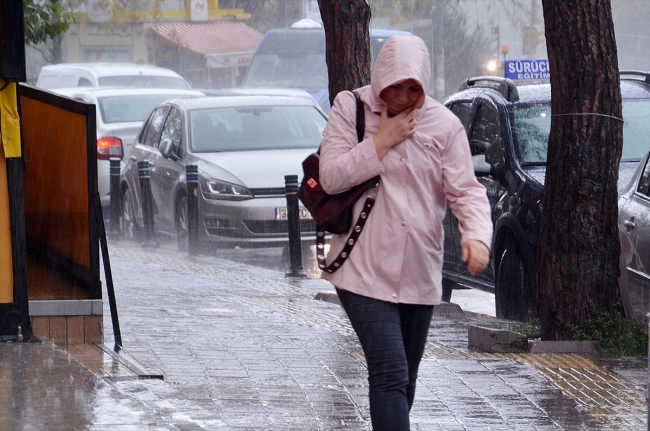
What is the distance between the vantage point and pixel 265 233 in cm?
Answer: 1463

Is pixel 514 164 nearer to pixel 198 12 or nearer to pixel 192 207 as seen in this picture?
pixel 192 207

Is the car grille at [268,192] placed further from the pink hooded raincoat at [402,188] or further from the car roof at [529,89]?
the pink hooded raincoat at [402,188]

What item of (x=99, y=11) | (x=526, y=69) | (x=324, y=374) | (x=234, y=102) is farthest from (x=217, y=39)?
(x=324, y=374)

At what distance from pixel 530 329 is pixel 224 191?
641 centimetres

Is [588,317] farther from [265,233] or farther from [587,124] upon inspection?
[265,233]

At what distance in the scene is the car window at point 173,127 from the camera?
16125mm

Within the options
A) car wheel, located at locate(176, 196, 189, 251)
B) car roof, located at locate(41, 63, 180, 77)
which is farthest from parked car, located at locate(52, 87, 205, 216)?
car roof, located at locate(41, 63, 180, 77)

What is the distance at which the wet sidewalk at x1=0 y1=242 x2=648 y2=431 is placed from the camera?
5.91 meters

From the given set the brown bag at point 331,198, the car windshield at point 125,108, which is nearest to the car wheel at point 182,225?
the car windshield at point 125,108

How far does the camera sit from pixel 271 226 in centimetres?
1462

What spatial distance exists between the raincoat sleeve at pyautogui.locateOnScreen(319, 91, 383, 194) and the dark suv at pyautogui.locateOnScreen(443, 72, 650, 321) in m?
4.76

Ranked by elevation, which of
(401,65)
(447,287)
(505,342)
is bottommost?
(447,287)

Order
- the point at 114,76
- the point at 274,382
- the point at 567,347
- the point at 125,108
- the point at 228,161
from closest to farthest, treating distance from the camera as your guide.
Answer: the point at 274,382 → the point at 567,347 → the point at 228,161 → the point at 125,108 → the point at 114,76

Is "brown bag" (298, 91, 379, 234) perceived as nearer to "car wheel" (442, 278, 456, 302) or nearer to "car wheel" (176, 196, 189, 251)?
"car wheel" (442, 278, 456, 302)
